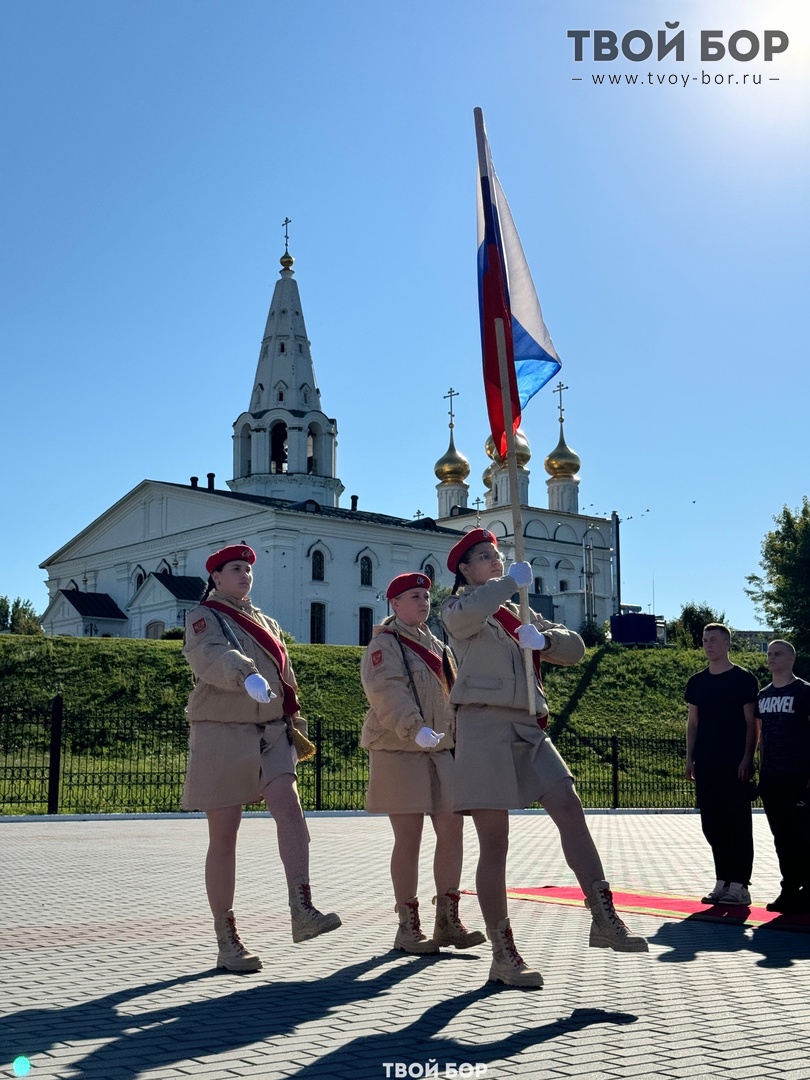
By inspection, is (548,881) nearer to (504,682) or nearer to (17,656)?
(504,682)

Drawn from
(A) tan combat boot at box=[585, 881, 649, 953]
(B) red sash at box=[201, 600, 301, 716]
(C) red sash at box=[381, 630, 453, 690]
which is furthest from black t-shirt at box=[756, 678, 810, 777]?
(B) red sash at box=[201, 600, 301, 716]

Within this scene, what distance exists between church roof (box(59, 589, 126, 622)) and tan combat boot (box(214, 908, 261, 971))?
57985 mm

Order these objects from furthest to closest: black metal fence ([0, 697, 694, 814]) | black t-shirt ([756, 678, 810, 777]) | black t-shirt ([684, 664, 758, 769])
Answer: black metal fence ([0, 697, 694, 814]) → black t-shirt ([684, 664, 758, 769]) → black t-shirt ([756, 678, 810, 777])

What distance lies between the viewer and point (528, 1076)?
375 centimetres

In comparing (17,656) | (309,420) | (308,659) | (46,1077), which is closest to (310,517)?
(309,420)

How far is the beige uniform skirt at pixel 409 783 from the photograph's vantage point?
20.7 feet

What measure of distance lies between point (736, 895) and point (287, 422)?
191 ft

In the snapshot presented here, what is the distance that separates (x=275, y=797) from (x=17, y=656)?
100 ft

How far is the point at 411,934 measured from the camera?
6305mm

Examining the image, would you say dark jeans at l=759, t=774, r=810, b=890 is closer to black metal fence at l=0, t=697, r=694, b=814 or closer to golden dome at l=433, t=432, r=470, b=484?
black metal fence at l=0, t=697, r=694, b=814

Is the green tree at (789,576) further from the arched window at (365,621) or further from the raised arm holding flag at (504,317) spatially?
the raised arm holding flag at (504,317)

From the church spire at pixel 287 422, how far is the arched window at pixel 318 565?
573 centimetres

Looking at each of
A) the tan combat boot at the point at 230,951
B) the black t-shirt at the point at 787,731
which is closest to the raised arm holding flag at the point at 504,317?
the tan combat boot at the point at 230,951

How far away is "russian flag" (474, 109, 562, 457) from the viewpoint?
6.39 m
